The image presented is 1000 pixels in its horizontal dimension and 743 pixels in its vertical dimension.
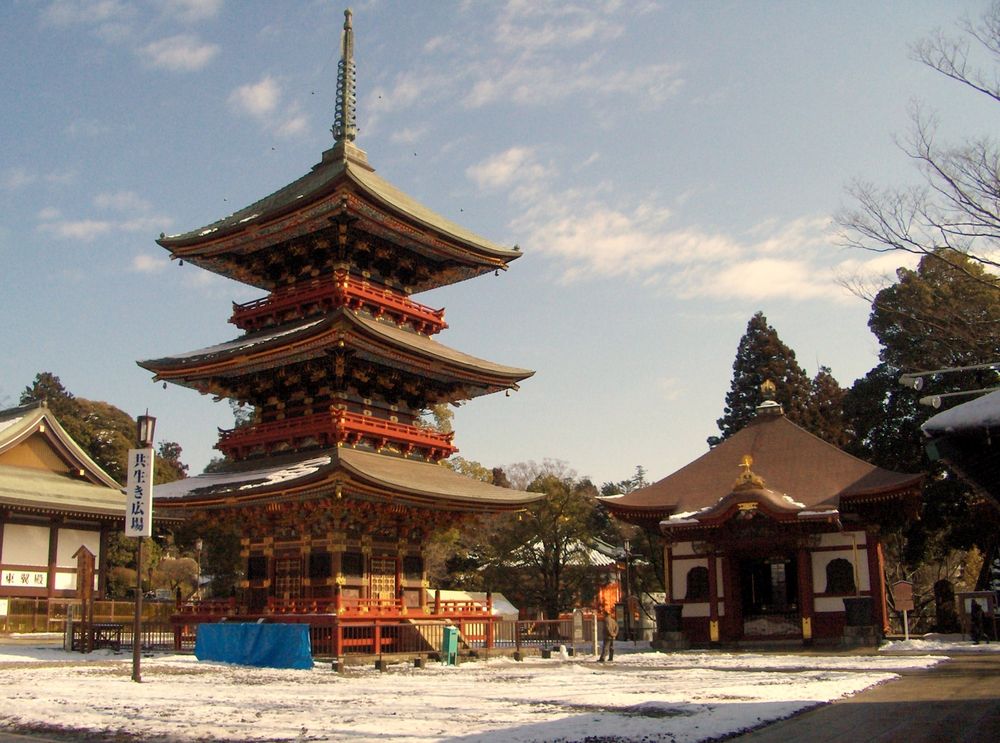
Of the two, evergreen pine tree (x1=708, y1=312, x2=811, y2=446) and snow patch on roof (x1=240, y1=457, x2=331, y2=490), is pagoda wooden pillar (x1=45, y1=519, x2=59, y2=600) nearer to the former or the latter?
snow patch on roof (x1=240, y1=457, x2=331, y2=490)

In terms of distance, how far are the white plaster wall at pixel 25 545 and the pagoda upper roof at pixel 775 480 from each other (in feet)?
79.6

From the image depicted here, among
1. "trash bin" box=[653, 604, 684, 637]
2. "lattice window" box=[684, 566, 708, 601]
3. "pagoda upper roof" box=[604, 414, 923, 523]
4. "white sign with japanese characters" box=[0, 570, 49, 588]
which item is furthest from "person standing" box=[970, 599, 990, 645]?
"white sign with japanese characters" box=[0, 570, 49, 588]

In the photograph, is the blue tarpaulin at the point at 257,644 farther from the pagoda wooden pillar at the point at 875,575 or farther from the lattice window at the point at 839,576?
the pagoda wooden pillar at the point at 875,575

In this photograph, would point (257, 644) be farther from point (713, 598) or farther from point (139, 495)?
point (713, 598)

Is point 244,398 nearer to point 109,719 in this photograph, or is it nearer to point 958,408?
point 109,719

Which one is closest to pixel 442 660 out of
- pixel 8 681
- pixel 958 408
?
pixel 8 681

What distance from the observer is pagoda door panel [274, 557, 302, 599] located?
2906 centimetres

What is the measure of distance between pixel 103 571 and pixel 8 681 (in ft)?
84.1

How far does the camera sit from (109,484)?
44250mm

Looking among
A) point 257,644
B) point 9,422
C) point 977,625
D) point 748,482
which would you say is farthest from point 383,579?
point 9,422

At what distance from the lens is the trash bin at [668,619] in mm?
34094

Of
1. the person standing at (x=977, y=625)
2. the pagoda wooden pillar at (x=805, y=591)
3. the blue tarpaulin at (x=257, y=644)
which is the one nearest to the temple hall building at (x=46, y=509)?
the blue tarpaulin at (x=257, y=644)

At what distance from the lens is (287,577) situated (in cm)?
2950

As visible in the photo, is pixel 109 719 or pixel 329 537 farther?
pixel 329 537
